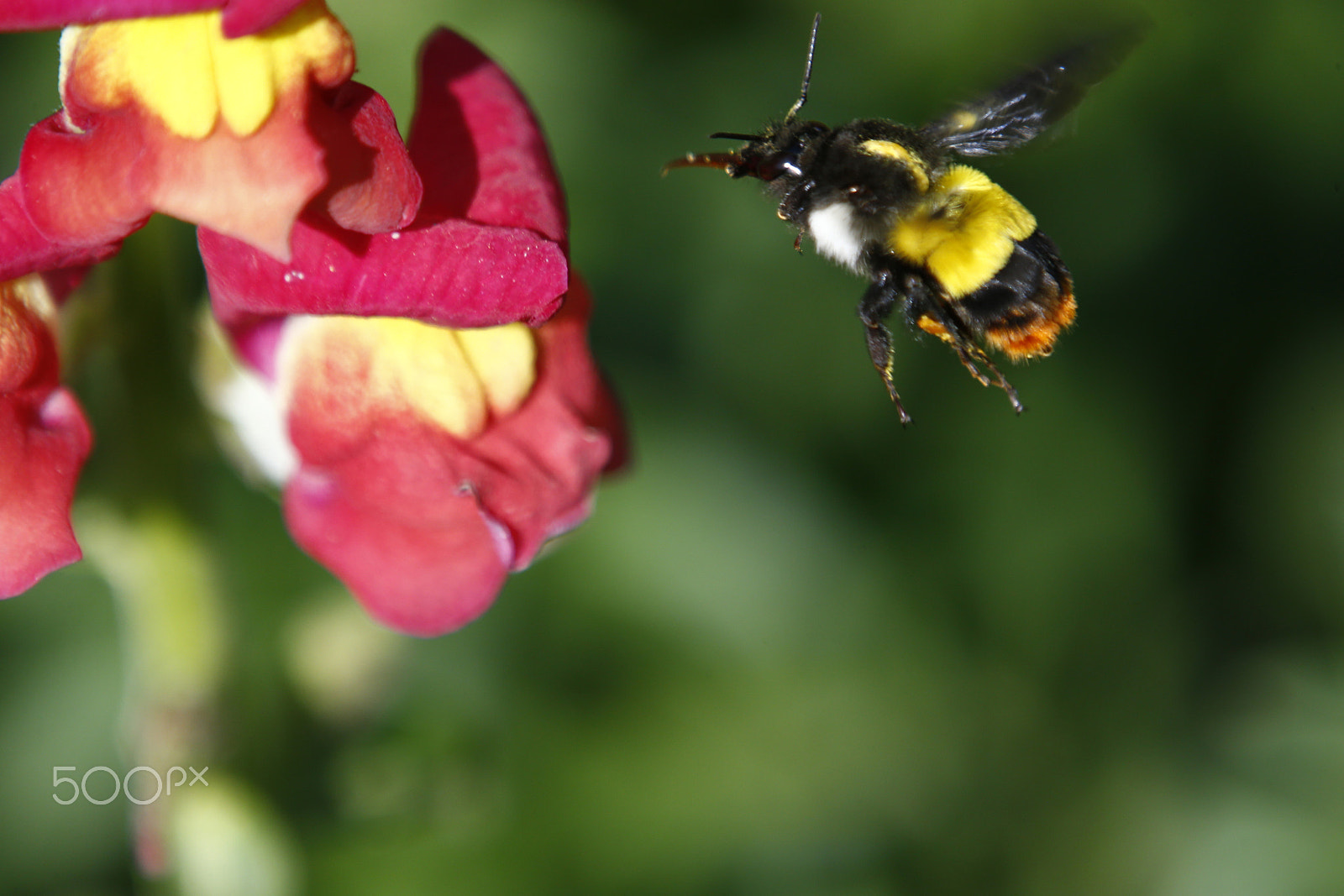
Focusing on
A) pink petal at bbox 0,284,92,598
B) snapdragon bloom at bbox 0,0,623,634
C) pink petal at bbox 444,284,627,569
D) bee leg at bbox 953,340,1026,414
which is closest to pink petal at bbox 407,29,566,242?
snapdragon bloom at bbox 0,0,623,634

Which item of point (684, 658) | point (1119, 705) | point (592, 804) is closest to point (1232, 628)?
point (1119, 705)

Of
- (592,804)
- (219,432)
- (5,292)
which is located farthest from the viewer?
(592,804)

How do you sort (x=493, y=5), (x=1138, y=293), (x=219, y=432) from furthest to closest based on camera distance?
(x=1138, y=293) → (x=493, y=5) → (x=219, y=432)

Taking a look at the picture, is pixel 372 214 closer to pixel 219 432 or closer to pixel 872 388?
pixel 219 432

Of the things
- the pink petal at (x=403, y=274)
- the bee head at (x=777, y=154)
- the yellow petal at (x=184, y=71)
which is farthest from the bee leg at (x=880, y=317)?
the yellow petal at (x=184, y=71)

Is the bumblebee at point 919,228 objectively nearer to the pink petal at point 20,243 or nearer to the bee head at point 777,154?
the bee head at point 777,154

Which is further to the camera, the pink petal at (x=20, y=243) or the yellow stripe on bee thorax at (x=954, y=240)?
the yellow stripe on bee thorax at (x=954, y=240)
